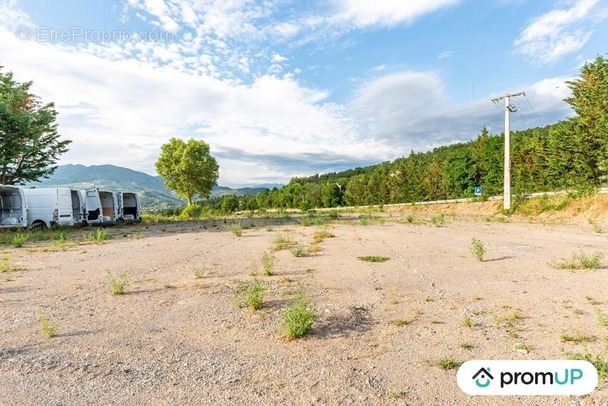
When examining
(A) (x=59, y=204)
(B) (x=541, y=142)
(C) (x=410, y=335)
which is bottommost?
(C) (x=410, y=335)

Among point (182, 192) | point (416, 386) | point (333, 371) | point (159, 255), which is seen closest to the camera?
point (416, 386)

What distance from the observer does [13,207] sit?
18.4 m

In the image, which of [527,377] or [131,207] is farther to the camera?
[131,207]

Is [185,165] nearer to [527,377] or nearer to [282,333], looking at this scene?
[282,333]

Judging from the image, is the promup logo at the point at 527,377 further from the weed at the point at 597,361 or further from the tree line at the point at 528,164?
the tree line at the point at 528,164

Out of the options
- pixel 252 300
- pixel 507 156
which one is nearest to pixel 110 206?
pixel 252 300

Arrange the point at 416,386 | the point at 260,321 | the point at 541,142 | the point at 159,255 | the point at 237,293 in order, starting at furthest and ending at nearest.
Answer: the point at 541,142
the point at 159,255
the point at 237,293
the point at 260,321
the point at 416,386

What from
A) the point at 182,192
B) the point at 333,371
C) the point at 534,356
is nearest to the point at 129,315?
the point at 333,371

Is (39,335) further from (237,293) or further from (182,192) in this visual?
(182,192)

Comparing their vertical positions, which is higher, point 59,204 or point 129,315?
point 59,204

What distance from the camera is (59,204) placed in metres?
18.9

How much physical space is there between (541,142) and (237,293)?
36.9 metres

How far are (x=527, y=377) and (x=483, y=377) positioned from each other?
45cm

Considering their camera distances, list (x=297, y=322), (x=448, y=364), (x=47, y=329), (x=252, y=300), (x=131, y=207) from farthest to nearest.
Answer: (x=131, y=207), (x=252, y=300), (x=47, y=329), (x=297, y=322), (x=448, y=364)
